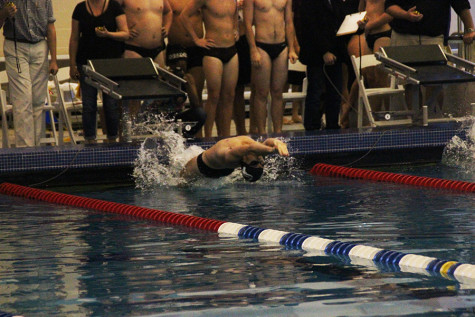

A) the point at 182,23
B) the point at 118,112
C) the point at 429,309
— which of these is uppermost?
the point at 182,23

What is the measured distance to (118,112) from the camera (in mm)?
8352

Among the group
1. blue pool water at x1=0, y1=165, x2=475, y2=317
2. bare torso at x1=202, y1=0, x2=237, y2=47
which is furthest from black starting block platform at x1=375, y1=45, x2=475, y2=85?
blue pool water at x1=0, y1=165, x2=475, y2=317

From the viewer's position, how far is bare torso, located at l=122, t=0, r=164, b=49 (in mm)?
8344

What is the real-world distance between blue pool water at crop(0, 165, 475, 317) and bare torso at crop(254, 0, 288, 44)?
2.36 meters

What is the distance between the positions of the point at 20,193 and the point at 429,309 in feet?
14.0

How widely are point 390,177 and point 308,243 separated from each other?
2.62 m

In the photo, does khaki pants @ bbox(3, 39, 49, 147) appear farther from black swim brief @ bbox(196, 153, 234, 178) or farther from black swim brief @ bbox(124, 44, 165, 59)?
black swim brief @ bbox(196, 153, 234, 178)

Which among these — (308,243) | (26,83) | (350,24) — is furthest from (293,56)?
(308,243)

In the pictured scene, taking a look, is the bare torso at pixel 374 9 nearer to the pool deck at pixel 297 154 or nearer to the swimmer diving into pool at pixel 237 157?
the pool deck at pixel 297 154

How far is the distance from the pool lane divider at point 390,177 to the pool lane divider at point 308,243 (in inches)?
77.5

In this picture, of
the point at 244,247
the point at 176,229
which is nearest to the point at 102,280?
the point at 244,247

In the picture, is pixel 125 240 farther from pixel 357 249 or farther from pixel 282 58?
pixel 282 58

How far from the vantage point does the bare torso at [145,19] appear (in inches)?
328

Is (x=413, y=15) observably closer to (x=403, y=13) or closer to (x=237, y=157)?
(x=403, y=13)
